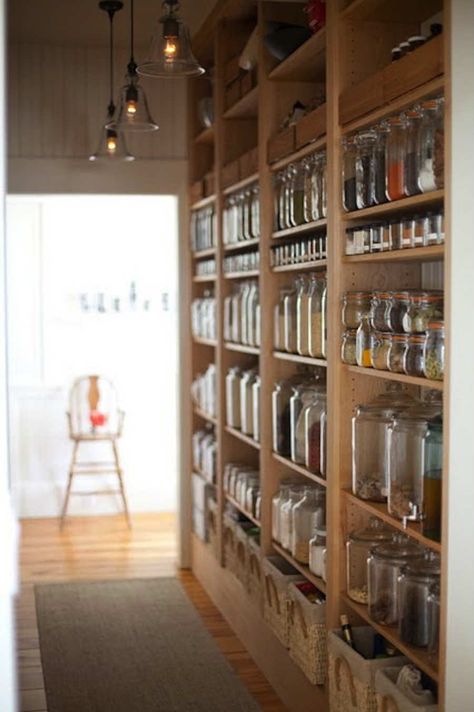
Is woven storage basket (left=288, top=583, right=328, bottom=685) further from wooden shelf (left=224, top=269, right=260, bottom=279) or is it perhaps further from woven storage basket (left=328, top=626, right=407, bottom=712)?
wooden shelf (left=224, top=269, right=260, bottom=279)

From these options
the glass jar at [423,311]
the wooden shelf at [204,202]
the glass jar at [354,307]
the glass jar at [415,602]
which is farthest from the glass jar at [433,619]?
the wooden shelf at [204,202]

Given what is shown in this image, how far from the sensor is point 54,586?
18.7 ft

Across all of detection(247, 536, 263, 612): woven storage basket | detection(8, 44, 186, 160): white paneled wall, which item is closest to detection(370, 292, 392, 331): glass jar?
detection(247, 536, 263, 612): woven storage basket

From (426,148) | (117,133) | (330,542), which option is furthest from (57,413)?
(426,148)

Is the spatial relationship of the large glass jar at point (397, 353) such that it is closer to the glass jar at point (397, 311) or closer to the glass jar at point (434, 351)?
the glass jar at point (397, 311)

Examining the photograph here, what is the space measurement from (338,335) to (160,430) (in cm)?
455

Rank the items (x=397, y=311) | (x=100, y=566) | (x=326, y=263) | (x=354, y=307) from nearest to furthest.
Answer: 1. (x=397, y=311)
2. (x=354, y=307)
3. (x=326, y=263)
4. (x=100, y=566)

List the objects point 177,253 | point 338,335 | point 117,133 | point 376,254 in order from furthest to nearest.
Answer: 1. point 177,253
2. point 117,133
3. point 338,335
4. point 376,254

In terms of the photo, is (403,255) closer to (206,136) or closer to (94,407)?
(206,136)

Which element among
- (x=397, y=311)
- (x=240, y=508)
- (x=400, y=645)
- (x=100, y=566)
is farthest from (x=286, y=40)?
(x=100, y=566)

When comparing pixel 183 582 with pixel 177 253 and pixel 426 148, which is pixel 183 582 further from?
→ pixel 426 148

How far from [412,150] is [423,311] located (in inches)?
16.5

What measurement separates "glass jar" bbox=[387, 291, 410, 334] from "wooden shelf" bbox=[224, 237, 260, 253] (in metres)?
1.52

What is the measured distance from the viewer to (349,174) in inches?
129
